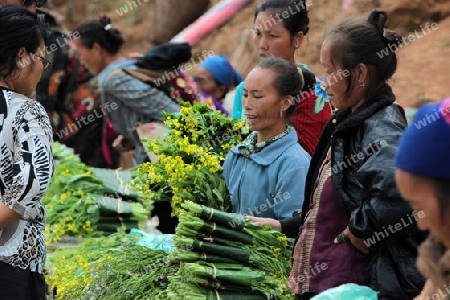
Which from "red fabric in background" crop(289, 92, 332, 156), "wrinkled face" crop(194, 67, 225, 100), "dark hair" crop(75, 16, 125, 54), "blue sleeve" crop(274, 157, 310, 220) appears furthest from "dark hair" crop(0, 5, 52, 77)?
"dark hair" crop(75, 16, 125, 54)

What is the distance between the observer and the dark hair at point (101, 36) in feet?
26.5

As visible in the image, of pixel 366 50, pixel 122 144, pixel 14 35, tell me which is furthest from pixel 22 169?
pixel 122 144

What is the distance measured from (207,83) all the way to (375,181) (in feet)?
13.9

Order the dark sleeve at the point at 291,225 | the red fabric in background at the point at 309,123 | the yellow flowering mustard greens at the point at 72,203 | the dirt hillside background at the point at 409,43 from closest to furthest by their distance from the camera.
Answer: the dark sleeve at the point at 291,225, the red fabric in background at the point at 309,123, the yellow flowering mustard greens at the point at 72,203, the dirt hillside background at the point at 409,43

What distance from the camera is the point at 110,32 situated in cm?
806

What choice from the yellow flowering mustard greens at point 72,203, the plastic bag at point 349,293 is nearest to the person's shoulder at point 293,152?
the plastic bag at point 349,293

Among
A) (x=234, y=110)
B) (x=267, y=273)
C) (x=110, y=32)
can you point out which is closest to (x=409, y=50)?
(x=110, y=32)

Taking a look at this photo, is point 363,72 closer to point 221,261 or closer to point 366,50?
point 366,50

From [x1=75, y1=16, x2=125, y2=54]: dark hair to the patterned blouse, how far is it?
4.39 meters

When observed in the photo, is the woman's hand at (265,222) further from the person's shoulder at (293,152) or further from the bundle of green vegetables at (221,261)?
the person's shoulder at (293,152)

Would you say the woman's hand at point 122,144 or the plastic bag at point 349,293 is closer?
the plastic bag at point 349,293

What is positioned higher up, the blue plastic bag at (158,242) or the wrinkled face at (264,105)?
the wrinkled face at (264,105)

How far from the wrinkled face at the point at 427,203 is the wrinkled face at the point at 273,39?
9.78 feet

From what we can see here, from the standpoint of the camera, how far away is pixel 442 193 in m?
2.46
